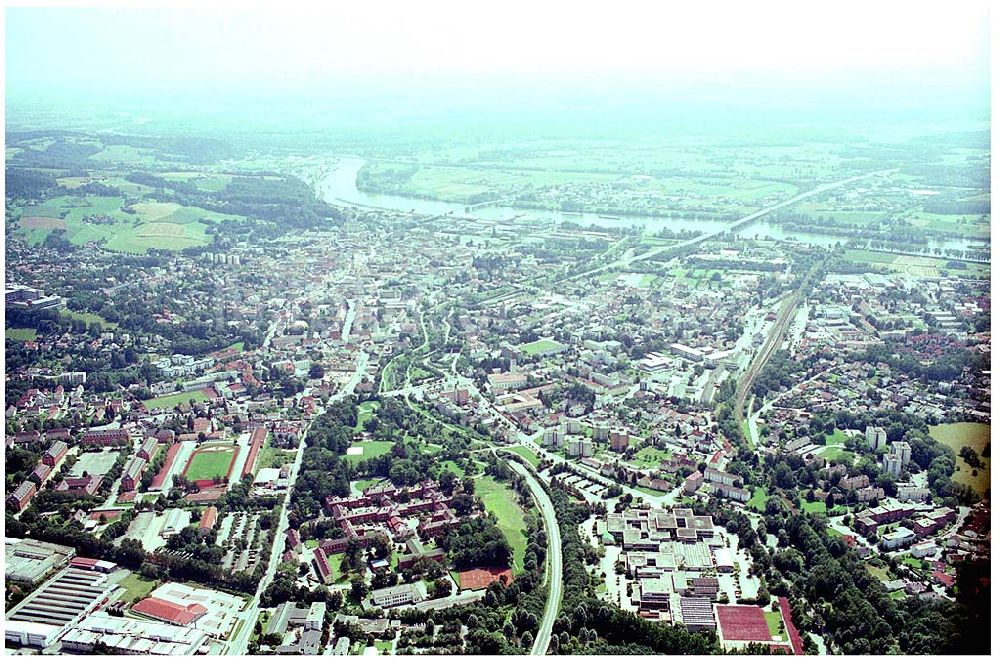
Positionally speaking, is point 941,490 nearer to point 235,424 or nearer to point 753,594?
point 753,594

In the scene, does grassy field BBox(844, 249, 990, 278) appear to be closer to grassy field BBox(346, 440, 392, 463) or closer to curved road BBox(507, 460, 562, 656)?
curved road BBox(507, 460, 562, 656)

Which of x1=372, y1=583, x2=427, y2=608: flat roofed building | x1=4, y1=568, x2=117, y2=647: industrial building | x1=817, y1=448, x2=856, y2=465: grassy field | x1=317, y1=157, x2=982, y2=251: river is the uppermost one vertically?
x1=317, y1=157, x2=982, y2=251: river

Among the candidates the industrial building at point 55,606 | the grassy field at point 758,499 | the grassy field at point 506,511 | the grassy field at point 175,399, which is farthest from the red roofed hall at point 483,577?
the grassy field at point 175,399

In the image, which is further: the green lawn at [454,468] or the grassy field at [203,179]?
the grassy field at [203,179]

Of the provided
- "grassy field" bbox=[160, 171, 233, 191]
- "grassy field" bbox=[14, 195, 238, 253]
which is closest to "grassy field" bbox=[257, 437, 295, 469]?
"grassy field" bbox=[14, 195, 238, 253]

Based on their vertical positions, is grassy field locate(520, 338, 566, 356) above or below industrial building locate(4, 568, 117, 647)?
above

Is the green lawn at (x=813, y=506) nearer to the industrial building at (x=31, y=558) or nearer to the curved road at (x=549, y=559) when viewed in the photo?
the curved road at (x=549, y=559)

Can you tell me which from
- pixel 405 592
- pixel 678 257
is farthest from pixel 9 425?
pixel 678 257
